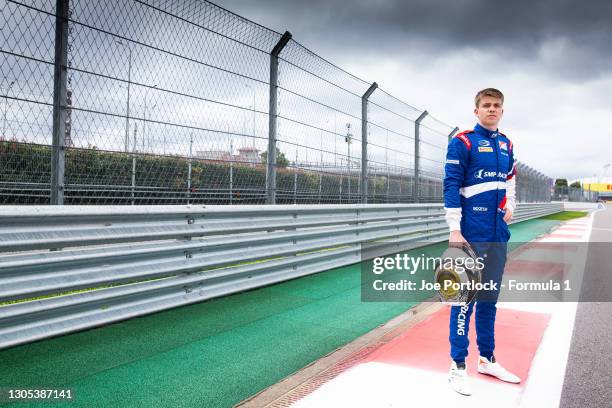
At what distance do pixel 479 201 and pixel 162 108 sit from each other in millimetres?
2983

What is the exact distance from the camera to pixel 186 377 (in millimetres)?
3061

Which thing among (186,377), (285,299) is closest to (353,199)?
(285,299)

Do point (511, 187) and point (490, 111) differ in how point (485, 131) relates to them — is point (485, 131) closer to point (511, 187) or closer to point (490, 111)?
point (490, 111)

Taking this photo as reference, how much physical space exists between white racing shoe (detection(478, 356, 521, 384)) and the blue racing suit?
26cm

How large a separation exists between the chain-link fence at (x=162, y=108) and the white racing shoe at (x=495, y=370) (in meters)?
3.03

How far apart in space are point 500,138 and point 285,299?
9.47 feet

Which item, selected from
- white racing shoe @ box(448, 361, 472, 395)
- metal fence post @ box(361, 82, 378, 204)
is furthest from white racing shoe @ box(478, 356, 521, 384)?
metal fence post @ box(361, 82, 378, 204)

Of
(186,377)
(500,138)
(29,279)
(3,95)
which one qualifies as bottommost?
(186,377)

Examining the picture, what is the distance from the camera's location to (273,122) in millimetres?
5957

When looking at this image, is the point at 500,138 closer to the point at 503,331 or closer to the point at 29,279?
the point at 503,331

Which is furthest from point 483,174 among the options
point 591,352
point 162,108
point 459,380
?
point 162,108

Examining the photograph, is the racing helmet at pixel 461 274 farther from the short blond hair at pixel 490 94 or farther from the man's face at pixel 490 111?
the short blond hair at pixel 490 94

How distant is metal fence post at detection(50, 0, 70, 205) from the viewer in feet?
12.5

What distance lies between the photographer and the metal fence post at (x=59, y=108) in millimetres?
3816
